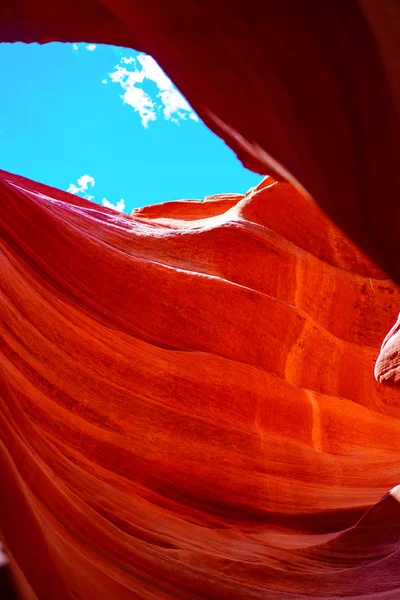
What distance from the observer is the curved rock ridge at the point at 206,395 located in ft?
19.1

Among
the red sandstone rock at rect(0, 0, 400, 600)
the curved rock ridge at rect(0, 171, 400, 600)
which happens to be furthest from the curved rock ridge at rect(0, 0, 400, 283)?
the curved rock ridge at rect(0, 171, 400, 600)

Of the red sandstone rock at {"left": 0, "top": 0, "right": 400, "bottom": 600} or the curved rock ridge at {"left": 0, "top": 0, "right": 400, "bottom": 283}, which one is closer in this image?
the curved rock ridge at {"left": 0, "top": 0, "right": 400, "bottom": 283}

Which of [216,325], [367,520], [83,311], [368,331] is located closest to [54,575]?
[367,520]

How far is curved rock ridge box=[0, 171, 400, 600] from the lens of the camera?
19.1ft

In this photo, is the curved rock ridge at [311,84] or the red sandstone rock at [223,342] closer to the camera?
the curved rock ridge at [311,84]

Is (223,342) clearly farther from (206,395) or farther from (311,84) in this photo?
(311,84)

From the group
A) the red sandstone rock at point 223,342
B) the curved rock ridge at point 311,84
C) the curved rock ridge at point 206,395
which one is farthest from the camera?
the curved rock ridge at point 206,395

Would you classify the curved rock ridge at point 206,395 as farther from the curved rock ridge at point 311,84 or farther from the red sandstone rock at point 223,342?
the curved rock ridge at point 311,84

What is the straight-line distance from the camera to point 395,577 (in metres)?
5.45

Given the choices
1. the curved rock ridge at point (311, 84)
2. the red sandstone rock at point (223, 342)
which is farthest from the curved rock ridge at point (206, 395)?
the curved rock ridge at point (311, 84)

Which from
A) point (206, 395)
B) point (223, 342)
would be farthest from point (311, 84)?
point (206, 395)

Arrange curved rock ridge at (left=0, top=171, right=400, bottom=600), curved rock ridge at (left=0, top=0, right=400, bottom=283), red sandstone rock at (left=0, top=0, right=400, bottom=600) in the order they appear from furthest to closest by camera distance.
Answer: curved rock ridge at (left=0, top=171, right=400, bottom=600) < red sandstone rock at (left=0, top=0, right=400, bottom=600) < curved rock ridge at (left=0, top=0, right=400, bottom=283)

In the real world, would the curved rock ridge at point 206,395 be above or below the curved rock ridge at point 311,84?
below

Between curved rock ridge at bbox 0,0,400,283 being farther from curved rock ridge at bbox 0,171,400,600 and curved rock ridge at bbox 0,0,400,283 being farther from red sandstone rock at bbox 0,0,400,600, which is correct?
curved rock ridge at bbox 0,171,400,600
